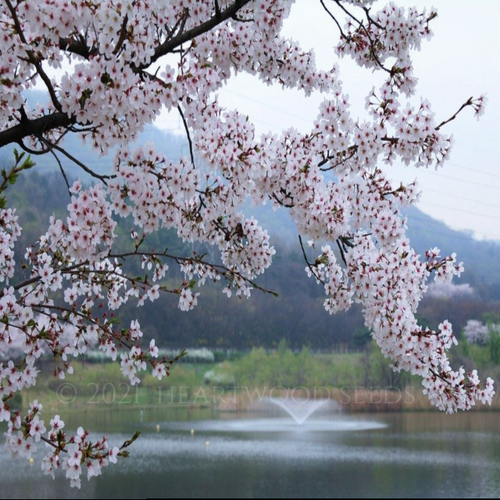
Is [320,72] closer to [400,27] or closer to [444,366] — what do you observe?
[400,27]

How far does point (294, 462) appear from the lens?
15062 mm

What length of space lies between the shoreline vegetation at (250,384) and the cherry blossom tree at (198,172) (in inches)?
571

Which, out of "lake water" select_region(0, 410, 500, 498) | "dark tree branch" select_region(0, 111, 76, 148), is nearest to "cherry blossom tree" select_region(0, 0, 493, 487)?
"dark tree branch" select_region(0, 111, 76, 148)

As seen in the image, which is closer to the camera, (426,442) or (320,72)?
(320,72)

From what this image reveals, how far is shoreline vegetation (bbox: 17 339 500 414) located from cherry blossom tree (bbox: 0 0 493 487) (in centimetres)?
1451

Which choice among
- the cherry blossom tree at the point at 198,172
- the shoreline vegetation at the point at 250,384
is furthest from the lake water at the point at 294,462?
the cherry blossom tree at the point at 198,172

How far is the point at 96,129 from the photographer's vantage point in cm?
243

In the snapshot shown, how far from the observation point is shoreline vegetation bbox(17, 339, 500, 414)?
17875 millimetres

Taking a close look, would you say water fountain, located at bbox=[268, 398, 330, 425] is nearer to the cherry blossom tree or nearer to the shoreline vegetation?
the shoreline vegetation

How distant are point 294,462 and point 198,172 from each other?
13478mm

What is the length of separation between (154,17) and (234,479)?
12.4 meters

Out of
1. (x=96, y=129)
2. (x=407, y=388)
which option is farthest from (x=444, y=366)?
(x=407, y=388)

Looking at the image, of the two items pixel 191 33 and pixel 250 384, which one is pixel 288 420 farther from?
pixel 191 33

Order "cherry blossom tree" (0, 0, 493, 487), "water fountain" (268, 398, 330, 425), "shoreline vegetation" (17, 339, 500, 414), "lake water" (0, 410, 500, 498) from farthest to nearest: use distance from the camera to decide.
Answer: "water fountain" (268, 398, 330, 425)
"shoreline vegetation" (17, 339, 500, 414)
"lake water" (0, 410, 500, 498)
"cherry blossom tree" (0, 0, 493, 487)
